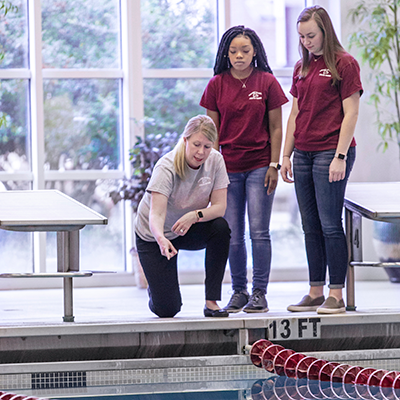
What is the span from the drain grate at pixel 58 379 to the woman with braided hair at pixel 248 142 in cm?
73

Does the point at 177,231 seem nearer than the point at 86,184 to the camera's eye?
Yes

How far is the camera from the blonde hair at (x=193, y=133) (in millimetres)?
2541

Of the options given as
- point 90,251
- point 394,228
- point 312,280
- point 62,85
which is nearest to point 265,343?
point 312,280

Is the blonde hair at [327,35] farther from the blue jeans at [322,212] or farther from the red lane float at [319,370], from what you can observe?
the red lane float at [319,370]

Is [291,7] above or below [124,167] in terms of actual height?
above

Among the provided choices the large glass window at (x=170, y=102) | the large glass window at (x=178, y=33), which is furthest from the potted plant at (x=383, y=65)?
the large glass window at (x=170, y=102)

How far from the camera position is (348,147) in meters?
2.64

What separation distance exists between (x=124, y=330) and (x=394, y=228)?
8.60ft

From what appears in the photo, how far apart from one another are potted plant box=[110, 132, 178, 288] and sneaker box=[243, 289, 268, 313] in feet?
5.77

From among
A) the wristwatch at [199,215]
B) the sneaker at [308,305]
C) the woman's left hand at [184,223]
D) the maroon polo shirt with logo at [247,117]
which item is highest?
the maroon polo shirt with logo at [247,117]

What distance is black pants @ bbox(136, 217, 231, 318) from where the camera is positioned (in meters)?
2.66

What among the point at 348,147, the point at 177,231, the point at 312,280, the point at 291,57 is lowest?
the point at 312,280

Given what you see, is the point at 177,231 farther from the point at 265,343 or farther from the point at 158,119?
the point at 158,119

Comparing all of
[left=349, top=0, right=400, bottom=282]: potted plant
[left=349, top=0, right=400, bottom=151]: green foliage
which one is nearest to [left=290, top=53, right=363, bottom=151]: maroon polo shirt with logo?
[left=349, top=0, right=400, bottom=282]: potted plant
